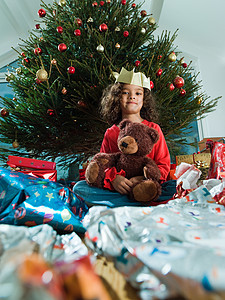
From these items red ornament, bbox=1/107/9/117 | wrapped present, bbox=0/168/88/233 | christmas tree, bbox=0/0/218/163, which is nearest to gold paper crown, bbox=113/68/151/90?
christmas tree, bbox=0/0/218/163

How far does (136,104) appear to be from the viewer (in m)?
1.03

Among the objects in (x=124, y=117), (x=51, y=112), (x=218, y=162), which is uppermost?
(x=51, y=112)

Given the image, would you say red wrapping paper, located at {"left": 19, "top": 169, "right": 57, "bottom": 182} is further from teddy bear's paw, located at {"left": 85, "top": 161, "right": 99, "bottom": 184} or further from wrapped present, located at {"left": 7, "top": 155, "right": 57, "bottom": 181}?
teddy bear's paw, located at {"left": 85, "top": 161, "right": 99, "bottom": 184}

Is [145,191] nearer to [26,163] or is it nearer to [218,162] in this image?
[218,162]

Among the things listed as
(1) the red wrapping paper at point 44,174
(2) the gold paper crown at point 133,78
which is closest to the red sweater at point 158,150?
(2) the gold paper crown at point 133,78

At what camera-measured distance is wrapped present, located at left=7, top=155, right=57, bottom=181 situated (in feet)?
3.79

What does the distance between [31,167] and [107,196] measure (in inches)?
21.3

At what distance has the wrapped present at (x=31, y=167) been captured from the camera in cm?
115

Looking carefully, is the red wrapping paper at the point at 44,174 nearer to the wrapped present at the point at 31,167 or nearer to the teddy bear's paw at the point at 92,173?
the wrapped present at the point at 31,167

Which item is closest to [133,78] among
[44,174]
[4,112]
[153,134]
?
[153,134]

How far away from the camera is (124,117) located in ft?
3.45

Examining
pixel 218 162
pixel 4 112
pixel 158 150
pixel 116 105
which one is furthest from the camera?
pixel 4 112

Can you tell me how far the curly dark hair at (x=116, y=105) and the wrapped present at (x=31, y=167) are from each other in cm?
43

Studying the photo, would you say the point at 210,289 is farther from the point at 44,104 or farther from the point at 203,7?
the point at 203,7
